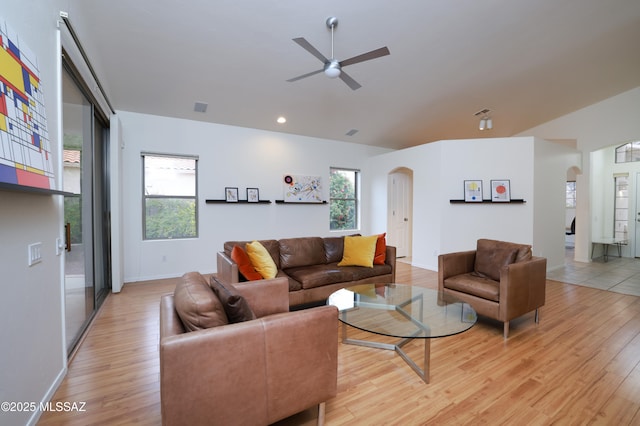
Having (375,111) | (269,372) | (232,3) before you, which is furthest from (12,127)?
(375,111)

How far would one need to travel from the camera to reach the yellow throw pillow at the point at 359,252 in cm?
360

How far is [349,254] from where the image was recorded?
369 cm

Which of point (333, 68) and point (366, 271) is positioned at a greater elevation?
point (333, 68)

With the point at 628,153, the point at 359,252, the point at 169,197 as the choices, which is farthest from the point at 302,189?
the point at 628,153

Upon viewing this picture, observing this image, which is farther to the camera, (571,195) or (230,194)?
(571,195)

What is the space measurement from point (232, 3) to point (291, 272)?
9.71 feet

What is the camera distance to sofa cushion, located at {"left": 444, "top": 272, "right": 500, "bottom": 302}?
107 inches

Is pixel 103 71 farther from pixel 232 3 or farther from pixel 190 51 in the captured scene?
pixel 232 3

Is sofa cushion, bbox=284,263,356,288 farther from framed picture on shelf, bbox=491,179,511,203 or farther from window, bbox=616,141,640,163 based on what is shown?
window, bbox=616,141,640,163

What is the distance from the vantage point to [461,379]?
2010 mm

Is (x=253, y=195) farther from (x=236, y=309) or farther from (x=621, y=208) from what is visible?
(x=621, y=208)

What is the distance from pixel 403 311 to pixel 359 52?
322cm

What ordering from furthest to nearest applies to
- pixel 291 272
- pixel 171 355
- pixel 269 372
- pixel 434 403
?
pixel 291 272 < pixel 434 403 < pixel 269 372 < pixel 171 355

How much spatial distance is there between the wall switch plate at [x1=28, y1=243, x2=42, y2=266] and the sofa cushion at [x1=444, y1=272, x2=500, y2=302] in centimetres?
352
